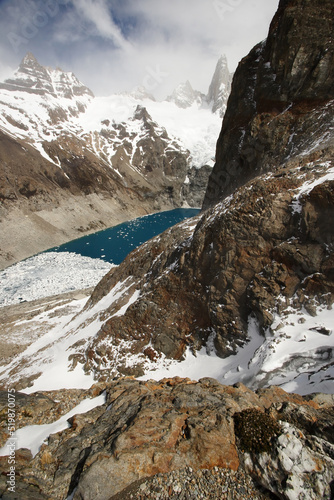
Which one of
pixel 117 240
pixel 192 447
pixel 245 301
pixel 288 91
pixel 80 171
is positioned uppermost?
pixel 80 171

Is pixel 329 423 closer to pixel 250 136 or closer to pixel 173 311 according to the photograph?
pixel 173 311

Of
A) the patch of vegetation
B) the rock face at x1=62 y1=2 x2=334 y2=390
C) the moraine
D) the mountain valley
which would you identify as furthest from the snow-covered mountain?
the patch of vegetation

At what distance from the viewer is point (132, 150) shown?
559 ft

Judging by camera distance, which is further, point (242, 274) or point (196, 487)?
point (242, 274)

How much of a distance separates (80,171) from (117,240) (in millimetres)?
56970

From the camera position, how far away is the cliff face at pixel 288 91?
100 ft

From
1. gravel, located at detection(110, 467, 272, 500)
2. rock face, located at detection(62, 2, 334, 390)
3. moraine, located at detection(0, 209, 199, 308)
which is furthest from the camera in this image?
moraine, located at detection(0, 209, 199, 308)

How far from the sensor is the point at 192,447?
6832mm

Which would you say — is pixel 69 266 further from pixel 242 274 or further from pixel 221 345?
pixel 242 274

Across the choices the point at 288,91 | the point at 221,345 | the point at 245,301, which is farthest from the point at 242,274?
the point at 288,91

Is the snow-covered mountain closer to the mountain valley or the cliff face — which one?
the mountain valley

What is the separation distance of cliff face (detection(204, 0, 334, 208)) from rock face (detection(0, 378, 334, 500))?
999 inches

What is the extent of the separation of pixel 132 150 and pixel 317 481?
600 feet

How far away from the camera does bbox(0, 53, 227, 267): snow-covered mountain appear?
93562 millimetres
